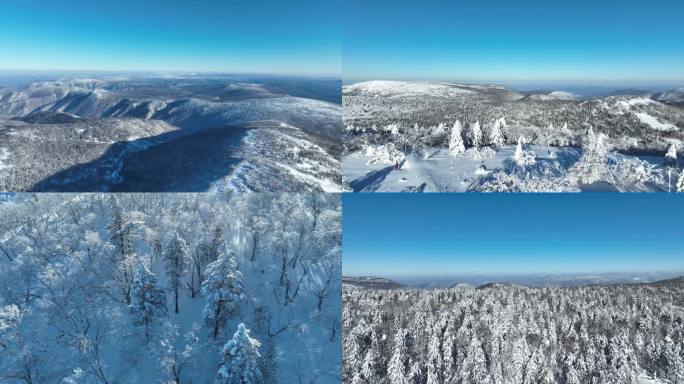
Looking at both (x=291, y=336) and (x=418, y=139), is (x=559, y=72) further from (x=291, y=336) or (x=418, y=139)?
(x=291, y=336)

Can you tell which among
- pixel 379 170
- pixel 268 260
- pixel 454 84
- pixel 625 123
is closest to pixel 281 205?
pixel 268 260

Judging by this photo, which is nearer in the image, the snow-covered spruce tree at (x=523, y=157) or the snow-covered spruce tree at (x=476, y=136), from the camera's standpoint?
the snow-covered spruce tree at (x=523, y=157)

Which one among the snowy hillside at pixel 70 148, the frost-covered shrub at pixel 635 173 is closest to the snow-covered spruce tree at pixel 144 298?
the snowy hillside at pixel 70 148

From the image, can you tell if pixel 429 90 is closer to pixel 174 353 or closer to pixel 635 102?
pixel 635 102

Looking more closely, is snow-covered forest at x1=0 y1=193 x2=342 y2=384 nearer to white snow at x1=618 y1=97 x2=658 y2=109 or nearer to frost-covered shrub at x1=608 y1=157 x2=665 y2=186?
frost-covered shrub at x1=608 y1=157 x2=665 y2=186

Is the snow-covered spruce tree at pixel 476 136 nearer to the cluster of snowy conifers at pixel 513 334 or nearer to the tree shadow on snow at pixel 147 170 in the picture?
the cluster of snowy conifers at pixel 513 334

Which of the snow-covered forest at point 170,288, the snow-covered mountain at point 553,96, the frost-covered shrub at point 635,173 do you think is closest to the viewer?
the frost-covered shrub at point 635,173
